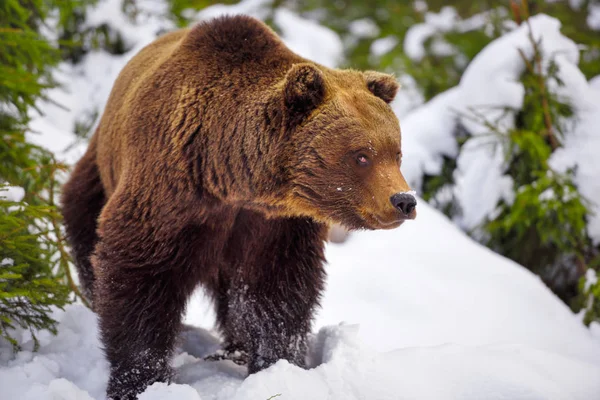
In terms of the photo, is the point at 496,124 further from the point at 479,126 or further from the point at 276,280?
the point at 276,280

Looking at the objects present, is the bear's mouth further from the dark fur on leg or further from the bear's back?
the dark fur on leg

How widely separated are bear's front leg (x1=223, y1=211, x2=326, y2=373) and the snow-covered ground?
10.1 inches

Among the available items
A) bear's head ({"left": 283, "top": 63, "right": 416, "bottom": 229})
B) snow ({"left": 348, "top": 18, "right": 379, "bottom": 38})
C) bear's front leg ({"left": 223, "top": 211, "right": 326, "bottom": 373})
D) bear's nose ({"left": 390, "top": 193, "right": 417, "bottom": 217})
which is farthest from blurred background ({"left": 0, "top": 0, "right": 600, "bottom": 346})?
snow ({"left": 348, "top": 18, "right": 379, "bottom": 38})

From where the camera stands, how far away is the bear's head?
330cm

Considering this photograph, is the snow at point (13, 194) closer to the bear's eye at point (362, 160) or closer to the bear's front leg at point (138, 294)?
the bear's front leg at point (138, 294)

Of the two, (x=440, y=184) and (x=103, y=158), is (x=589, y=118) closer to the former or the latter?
(x=440, y=184)

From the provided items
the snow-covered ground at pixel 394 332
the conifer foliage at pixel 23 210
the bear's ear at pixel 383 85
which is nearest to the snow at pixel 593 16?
the snow-covered ground at pixel 394 332

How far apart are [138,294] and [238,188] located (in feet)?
2.72

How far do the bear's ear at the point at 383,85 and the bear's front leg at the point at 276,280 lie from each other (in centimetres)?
88

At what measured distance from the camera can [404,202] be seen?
10.4ft

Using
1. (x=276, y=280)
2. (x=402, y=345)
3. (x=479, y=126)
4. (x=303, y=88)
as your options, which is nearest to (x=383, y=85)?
(x=303, y=88)


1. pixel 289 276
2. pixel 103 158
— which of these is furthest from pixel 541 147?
pixel 103 158

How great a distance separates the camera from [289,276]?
156 inches

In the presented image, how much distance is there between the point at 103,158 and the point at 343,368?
7.11 ft
